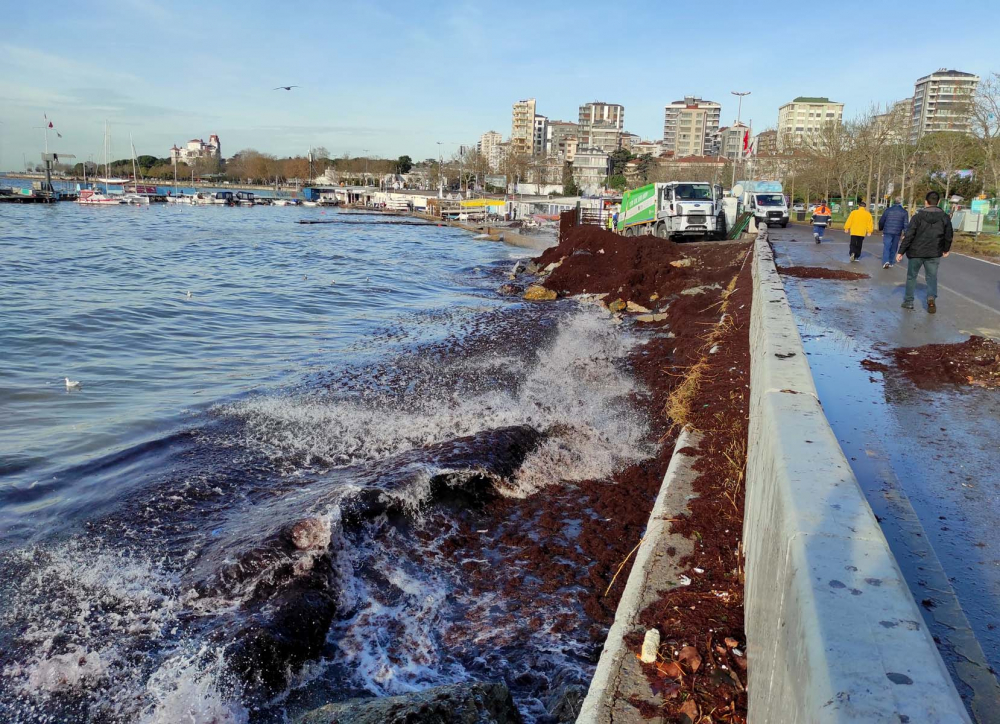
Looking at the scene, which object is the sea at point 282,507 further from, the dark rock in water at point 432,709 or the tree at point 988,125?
the tree at point 988,125

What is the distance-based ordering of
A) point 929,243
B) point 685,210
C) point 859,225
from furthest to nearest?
point 685,210 < point 859,225 < point 929,243

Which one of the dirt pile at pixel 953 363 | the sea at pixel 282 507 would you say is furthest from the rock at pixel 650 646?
the dirt pile at pixel 953 363

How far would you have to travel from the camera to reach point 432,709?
354 centimetres

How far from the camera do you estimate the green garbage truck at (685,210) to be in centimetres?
2919

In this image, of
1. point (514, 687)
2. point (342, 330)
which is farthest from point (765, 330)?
point (342, 330)

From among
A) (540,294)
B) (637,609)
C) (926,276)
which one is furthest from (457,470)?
(540,294)

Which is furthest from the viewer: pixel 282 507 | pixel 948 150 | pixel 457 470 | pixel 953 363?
pixel 948 150

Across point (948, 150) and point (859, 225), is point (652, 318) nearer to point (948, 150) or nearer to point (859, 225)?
point (859, 225)

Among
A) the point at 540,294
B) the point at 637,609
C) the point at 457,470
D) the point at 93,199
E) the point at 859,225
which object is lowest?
the point at 457,470

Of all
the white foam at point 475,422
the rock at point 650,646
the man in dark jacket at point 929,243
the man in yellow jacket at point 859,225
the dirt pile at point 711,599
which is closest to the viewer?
the dirt pile at point 711,599

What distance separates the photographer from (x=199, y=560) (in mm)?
5926

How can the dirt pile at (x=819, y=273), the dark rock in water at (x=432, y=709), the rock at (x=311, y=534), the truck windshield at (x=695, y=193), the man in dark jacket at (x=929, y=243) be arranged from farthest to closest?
the truck windshield at (x=695, y=193) < the dirt pile at (x=819, y=273) < the man in dark jacket at (x=929, y=243) < the rock at (x=311, y=534) < the dark rock in water at (x=432, y=709)

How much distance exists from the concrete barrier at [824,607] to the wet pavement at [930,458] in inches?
34.8

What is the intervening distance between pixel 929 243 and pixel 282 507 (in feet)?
36.6
